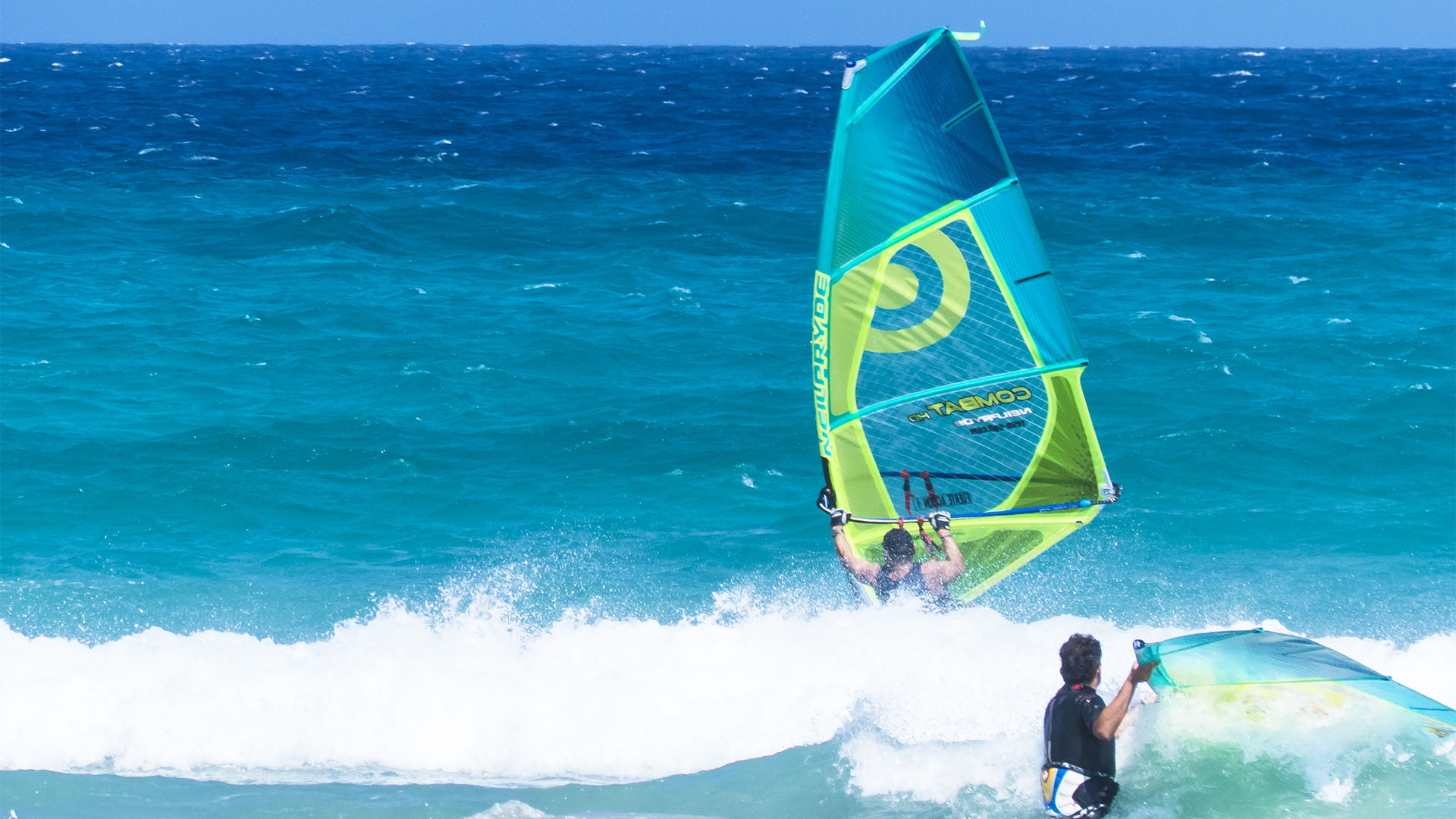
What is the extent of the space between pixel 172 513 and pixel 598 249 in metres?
10.7

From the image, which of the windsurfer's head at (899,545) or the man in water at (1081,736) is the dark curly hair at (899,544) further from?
the man in water at (1081,736)

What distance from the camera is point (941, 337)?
7.48 metres

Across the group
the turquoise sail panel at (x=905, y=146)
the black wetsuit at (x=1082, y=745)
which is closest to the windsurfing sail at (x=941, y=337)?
the turquoise sail panel at (x=905, y=146)

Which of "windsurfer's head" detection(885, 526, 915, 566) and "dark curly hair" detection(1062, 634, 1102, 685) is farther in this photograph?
"windsurfer's head" detection(885, 526, 915, 566)

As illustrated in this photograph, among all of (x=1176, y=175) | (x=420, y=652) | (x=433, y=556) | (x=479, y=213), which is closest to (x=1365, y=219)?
(x=1176, y=175)

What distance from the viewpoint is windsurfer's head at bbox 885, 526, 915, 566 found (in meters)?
7.39

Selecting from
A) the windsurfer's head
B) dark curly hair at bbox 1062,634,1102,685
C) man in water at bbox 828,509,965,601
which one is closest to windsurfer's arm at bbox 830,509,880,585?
man in water at bbox 828,509,965,601

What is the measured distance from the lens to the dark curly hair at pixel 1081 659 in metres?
5.61

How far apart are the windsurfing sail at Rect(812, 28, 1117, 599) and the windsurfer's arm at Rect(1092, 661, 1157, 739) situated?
2.18 m

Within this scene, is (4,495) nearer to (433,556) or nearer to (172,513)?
(172,513)

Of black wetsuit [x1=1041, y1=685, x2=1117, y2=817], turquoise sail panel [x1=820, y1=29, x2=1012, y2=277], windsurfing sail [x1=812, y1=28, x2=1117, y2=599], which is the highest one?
turquoise sail panel [x1=820, y1=29, x2=1012, y2=277]

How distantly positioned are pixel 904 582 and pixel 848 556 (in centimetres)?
37

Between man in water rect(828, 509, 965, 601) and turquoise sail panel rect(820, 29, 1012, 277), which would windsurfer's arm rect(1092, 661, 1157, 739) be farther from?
turquoise sail panel rect(820, 29, 1012, 277)

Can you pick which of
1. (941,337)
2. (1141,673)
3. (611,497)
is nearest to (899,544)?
(941,337)
